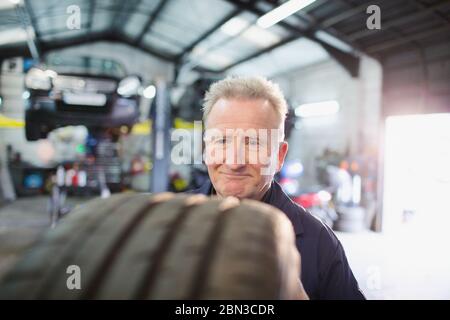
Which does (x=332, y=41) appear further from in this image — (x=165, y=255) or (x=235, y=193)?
(x=165, y=255)

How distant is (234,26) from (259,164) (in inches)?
221

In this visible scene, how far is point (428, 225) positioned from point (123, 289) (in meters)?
1.97

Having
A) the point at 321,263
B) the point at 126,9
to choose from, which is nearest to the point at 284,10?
the point at 321,263

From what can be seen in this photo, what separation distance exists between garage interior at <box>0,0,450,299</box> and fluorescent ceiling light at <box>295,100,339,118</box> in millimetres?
27

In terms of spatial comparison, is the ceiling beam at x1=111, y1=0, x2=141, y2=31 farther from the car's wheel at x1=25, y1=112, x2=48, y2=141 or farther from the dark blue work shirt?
the dark blue work shirt

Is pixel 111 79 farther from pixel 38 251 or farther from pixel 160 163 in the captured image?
pixel 38 251

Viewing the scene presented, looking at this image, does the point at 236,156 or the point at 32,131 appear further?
the point at 32,131

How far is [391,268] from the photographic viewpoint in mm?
2508

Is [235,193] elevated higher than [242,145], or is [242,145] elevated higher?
[242,145]

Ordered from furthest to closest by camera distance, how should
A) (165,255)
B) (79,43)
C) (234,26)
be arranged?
1. (79,43)
2. (234,26)
3. (165,255)

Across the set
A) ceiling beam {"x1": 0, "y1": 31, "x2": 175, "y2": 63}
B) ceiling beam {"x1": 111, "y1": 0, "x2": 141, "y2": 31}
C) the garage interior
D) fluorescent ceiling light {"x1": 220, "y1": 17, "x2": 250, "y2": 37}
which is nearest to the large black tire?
the garage interior

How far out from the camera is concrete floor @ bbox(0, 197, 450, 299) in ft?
6.19

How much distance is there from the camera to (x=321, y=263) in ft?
2.47

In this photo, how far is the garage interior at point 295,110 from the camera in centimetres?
193
